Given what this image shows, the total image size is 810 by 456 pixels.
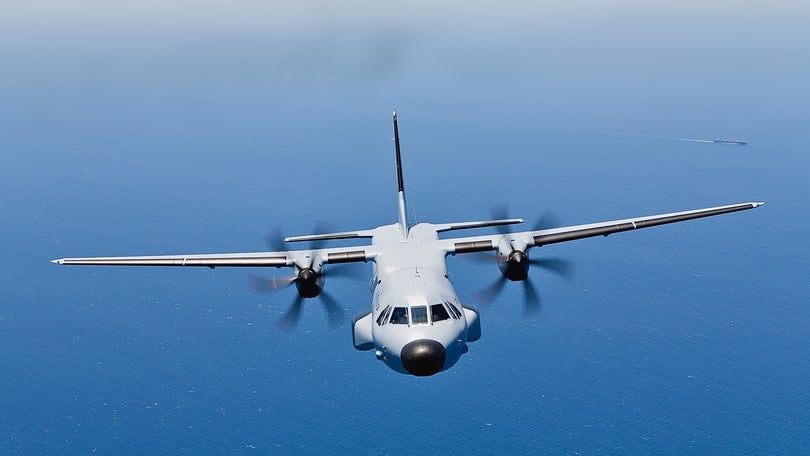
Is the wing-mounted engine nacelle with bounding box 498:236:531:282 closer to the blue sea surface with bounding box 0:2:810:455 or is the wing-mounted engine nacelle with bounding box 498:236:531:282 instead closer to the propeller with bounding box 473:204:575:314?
the propeller with bounding box 473:204:575:314

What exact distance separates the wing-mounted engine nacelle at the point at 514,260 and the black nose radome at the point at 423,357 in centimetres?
913

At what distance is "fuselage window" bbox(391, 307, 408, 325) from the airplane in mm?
54

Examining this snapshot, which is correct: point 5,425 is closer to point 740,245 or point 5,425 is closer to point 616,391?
point 616,391

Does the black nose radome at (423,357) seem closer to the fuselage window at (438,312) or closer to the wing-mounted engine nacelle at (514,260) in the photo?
the fuselage window at (438,312)

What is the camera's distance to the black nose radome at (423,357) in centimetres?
3878

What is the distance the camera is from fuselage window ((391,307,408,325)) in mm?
41000

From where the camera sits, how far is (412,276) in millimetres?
43750

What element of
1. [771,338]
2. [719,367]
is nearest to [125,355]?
[719,367]

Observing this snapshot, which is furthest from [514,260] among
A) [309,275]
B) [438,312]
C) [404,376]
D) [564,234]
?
[404,376]

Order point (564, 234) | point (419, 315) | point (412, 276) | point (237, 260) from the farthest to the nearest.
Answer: point (564, 234) < point (237, 260) < point (412, 276) < point (419, 315)

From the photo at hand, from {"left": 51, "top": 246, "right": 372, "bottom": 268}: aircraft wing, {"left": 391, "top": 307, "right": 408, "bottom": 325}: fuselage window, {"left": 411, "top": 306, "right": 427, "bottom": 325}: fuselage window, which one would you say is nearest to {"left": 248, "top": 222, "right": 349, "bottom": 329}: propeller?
{"left": 51, "top": 246, "right": 372, "bottom": 268}: aircraft wing

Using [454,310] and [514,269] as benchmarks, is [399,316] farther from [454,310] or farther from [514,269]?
[514,269]

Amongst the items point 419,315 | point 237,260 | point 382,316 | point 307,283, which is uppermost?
point 237,260

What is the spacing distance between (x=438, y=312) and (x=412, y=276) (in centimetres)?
349
